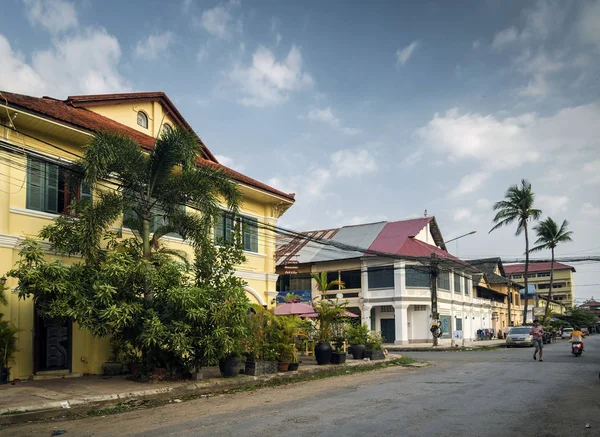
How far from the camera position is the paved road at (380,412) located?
28.5 ft

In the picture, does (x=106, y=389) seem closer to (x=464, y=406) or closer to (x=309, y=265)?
(x=464, y=406)

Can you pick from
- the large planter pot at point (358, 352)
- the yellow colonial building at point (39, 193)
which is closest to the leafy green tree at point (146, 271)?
the yellow colonial building at point (39, 193)

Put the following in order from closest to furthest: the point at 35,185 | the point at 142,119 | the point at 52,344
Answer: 1. the point at 35,185
2. the point at 52,344
3. the point at 142,119

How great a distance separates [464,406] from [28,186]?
1159 centimetres

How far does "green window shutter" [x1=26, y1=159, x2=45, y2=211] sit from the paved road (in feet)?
21.9

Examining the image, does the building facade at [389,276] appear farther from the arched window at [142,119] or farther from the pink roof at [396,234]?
the arched window at [142,119]

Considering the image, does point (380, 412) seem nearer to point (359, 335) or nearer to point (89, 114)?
point (359, 335)

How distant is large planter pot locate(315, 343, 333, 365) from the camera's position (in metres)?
19.7

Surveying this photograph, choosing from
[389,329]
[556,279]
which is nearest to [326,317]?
[389,329]

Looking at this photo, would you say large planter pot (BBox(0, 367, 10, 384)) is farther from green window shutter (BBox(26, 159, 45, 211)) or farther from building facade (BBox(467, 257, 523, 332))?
building facade (BBox(467, 257, 523, 332))

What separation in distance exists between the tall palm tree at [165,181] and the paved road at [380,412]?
4642 millimetres

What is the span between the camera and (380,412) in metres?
10.2

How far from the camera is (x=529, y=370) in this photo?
18812 mm

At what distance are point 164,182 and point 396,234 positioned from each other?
34039mm
